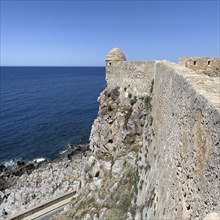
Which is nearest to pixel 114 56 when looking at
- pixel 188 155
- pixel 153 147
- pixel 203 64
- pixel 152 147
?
pixel 203 64

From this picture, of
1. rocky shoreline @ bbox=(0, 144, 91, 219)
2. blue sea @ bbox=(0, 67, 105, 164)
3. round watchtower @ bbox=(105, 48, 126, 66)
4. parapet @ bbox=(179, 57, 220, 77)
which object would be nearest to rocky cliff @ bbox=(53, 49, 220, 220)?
round watchtower @ bbox=(105, 48, 126, 66)

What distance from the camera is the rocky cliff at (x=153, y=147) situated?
6773mm

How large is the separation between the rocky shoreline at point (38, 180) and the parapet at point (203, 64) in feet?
71.7

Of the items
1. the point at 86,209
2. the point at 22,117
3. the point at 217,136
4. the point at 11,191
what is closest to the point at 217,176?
the point at 217,136

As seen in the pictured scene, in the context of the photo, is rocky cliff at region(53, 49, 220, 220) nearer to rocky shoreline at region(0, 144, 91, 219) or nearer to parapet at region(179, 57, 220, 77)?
parapet at region(179, 57, 220, 77)

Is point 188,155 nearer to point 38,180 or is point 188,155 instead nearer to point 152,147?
point 152,147

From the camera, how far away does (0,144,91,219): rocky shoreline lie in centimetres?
3569

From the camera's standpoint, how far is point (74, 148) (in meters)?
51.8

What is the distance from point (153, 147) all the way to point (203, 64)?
20.2ft

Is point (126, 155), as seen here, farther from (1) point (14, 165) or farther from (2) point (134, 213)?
(1) point (14, 165)

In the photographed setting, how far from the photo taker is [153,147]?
16.7m

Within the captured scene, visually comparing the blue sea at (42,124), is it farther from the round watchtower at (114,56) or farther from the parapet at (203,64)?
the parapet at (203,64)

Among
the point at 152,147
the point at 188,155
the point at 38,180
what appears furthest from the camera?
the point at 38,180

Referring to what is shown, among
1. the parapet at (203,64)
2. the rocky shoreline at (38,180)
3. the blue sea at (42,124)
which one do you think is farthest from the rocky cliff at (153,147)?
the blue sea at (42,124)
